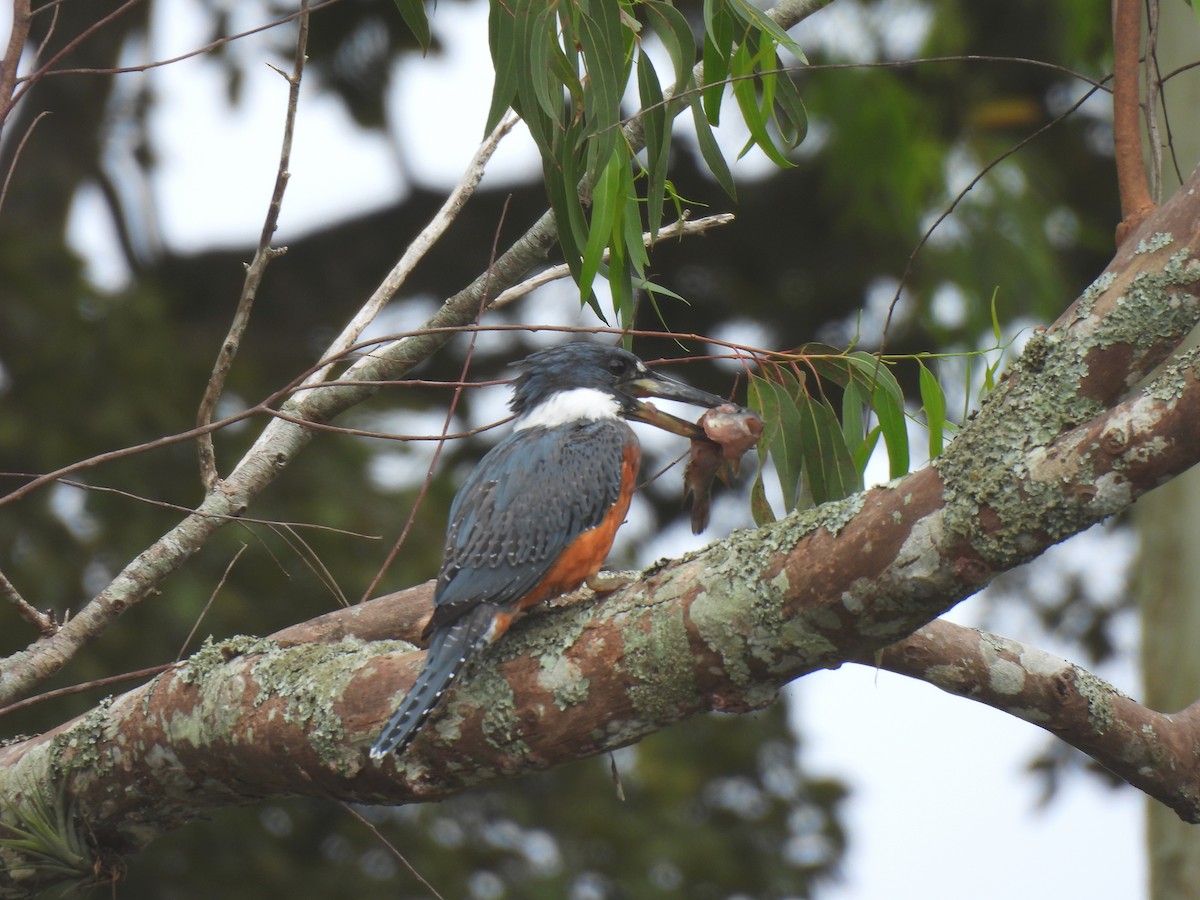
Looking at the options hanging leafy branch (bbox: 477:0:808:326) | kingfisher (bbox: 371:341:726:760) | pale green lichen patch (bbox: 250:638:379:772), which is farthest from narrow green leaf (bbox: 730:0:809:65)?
pale green lichen patch (bbox: 250:638:379:772)

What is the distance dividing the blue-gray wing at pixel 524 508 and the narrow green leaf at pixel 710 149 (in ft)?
2.41

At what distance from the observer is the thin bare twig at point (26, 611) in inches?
106

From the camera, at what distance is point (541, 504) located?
10.1ft

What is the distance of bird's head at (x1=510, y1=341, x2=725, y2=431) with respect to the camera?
→ 11.8 ft

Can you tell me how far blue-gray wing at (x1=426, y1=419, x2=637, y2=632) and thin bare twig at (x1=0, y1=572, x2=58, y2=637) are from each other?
0.84 meters

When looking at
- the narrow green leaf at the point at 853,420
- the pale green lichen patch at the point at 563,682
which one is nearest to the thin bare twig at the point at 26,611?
the pale green lichen patch at the point at 563,682

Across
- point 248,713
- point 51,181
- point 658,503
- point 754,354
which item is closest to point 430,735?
point 248,713

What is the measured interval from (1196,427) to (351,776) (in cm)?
161

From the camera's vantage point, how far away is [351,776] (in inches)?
99.2

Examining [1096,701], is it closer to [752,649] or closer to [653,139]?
[752,649]

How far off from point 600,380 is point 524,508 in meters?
0.65

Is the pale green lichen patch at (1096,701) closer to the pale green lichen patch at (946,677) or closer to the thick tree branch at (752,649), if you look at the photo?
the thick tree branch at (752,649)

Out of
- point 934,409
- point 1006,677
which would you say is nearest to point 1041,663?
point 1006,677

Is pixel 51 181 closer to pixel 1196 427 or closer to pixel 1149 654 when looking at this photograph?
pixel 1149 654
